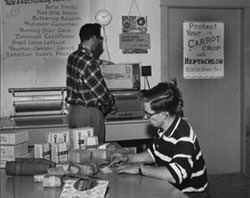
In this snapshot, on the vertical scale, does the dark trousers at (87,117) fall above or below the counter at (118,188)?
above

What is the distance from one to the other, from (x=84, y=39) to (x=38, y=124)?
86 centimetres

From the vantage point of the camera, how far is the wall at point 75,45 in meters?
4.14

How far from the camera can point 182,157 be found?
6.58 feet

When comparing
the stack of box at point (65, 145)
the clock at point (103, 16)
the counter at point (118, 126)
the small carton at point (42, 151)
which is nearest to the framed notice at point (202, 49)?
the clock at point (103, 16)

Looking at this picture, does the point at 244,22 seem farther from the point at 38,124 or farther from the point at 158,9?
the point at 38,124

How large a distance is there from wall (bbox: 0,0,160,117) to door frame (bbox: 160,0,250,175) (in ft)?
0.20

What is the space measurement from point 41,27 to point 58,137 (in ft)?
6.77

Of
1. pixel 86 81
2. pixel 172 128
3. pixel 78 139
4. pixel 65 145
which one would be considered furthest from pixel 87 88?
pixel 172 128

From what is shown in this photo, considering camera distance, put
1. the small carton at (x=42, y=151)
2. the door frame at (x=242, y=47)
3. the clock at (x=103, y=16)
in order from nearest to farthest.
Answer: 1. the small carton at (x=42, y=151)
2. the clock at (x=103, y=16)
3. the door frame at (x=242, y=47)

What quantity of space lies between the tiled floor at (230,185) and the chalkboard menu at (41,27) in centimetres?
188

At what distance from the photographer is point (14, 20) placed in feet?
13.6

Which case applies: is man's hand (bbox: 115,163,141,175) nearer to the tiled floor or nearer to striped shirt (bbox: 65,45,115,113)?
striped shirt (bbox: 65,45,115,113)

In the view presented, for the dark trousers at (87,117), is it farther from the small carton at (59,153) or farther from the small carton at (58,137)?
the small carton at (59,153)

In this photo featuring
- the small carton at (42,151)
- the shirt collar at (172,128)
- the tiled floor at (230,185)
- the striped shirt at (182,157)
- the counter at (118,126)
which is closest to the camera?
the striped shirt at (182,157)
